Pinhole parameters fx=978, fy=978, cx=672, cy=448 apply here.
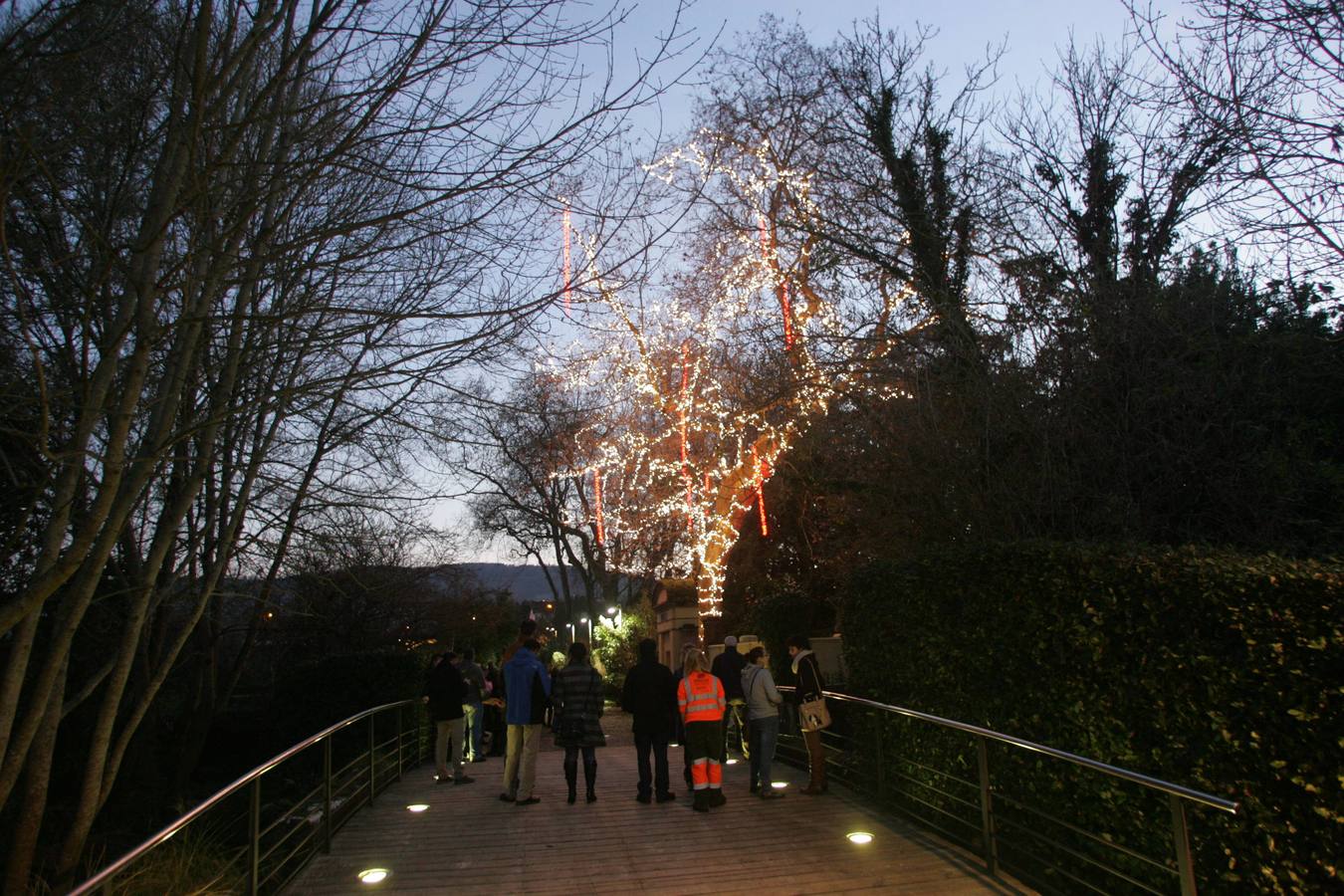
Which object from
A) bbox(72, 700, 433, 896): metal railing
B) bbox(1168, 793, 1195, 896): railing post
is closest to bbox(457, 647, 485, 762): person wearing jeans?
bbox(72, 700, 433, 896): metal railing

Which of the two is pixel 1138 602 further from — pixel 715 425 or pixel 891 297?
pixel 715 425

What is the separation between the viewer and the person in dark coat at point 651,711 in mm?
9367

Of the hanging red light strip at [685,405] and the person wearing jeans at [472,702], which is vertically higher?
the hanging red light strip at [685,405]

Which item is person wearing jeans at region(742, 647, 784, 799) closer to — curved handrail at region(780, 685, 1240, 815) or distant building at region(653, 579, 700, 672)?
curved handrail at region(780, 685, 1240, 815)

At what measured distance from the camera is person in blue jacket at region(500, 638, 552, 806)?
930 centimetres

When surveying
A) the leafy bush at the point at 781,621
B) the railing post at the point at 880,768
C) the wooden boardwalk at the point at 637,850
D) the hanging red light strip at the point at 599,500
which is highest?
the hanging red light strip at the point at 599,500

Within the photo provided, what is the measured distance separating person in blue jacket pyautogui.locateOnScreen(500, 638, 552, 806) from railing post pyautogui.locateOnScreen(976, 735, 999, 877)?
4.23m

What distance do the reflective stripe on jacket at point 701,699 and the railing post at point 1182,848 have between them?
4.91 metres

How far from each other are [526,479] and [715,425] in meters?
16.4

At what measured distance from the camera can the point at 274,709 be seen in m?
17.5

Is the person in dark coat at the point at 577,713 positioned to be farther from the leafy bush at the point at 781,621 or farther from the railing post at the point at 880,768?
the leafy bush at the point at 781,621

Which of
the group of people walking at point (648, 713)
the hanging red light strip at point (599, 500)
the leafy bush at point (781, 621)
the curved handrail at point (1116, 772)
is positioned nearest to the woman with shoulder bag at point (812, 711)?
the group of people walking at point (648, 713)

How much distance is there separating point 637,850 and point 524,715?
2.23 metres

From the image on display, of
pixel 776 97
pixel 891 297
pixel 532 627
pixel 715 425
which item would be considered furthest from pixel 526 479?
pixel 532 627
